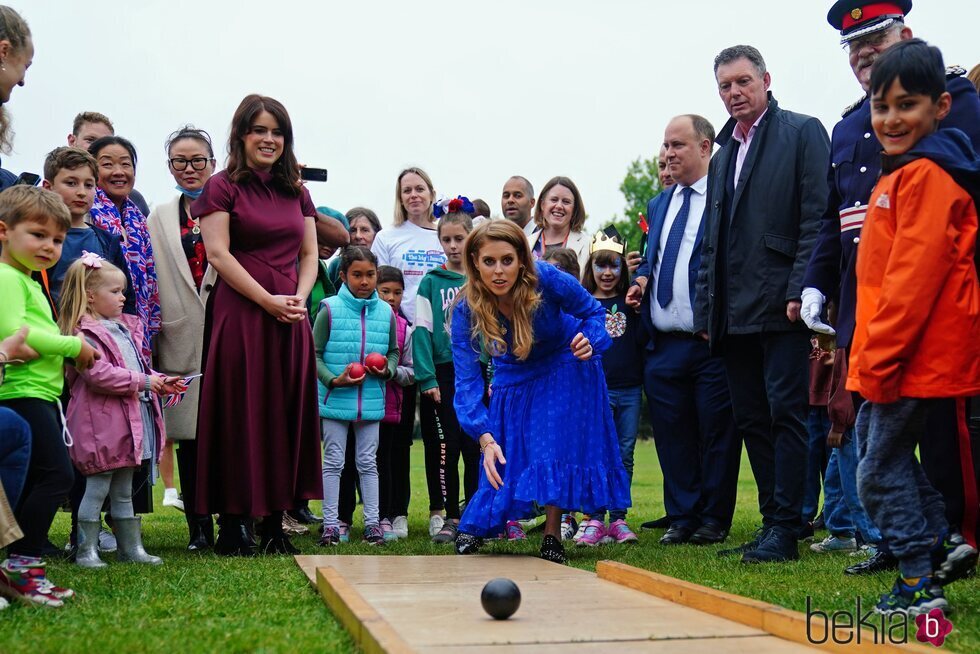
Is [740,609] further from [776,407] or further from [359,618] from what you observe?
[776,407]

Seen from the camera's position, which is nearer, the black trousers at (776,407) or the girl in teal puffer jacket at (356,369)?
the black trousers at (776,407)

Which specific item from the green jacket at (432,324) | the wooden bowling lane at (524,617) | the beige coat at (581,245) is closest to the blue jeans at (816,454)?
the beige coat at (581,245)

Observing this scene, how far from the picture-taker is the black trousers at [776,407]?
242 inches

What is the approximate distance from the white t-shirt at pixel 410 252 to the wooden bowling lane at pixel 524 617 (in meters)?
3.61

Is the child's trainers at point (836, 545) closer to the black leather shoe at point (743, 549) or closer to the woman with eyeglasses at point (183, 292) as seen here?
the black leather shoe at point (743, 549)

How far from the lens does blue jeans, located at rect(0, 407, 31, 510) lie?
15.6 feet

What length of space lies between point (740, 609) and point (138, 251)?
181 inches

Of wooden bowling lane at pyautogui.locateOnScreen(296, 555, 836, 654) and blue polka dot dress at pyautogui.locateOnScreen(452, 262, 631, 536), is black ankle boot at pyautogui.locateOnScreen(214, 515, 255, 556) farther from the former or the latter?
blue polka dot dress at pyautogui.locateOnScreen(452, 262, 631, 536)

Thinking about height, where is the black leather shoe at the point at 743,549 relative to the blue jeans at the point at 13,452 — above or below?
below

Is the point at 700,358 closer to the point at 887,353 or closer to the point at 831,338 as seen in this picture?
the point at 831,338

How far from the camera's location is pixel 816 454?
27.9ft

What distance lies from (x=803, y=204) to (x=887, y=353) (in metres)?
2.50

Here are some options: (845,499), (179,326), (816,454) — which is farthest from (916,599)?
(179,326)

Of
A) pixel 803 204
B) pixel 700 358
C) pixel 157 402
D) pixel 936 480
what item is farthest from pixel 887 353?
pixel 157 402
